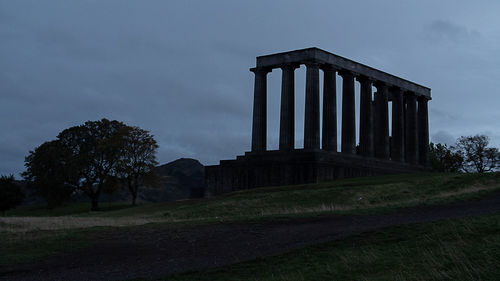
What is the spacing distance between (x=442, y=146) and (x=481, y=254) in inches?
4188

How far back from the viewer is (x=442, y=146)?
115m

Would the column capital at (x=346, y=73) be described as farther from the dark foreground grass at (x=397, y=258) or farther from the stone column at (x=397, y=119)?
the dark foreground grass at (x=397, y=258)

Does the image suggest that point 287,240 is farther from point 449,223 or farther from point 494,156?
point 494,156

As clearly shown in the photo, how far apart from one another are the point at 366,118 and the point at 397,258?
60.0 m

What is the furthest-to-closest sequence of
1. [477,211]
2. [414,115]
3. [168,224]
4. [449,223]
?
[414,115] → [168,224] → [477,211] → [449,223]

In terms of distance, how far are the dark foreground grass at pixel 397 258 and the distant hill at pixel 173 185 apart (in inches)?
3777

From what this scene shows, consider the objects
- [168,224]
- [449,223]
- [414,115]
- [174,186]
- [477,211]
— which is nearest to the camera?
[449,223]

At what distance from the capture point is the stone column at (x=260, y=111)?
70000mm

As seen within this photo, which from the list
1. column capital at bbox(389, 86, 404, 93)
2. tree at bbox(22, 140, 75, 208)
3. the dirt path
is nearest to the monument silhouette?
column capital at bbox(389, 86, 404, 93)

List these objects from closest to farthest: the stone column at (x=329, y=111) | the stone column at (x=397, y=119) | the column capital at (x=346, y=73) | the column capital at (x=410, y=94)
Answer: the stone column at (x=329, y=111)
the column capital at (x=346, y=73)
the stone column at (x=397, y=119)
the column capital at (x=410, y=94)

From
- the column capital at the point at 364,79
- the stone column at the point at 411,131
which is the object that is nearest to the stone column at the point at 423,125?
the stone column at the point at 411,131

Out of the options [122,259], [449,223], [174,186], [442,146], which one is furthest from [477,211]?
[174,186]

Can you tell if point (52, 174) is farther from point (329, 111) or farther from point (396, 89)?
point (396, 89)

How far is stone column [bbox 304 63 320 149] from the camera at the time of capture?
212ft
